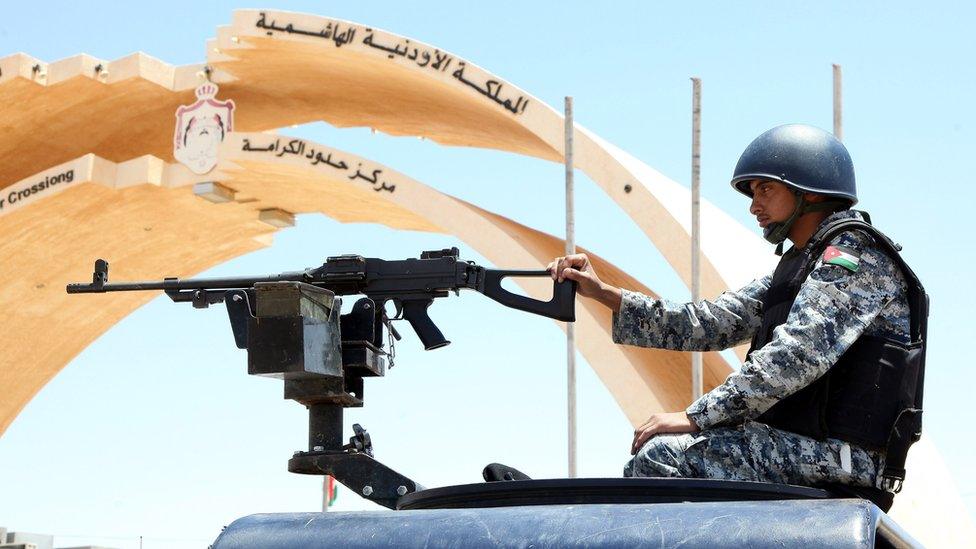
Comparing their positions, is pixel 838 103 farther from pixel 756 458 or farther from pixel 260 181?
pixel 756 458

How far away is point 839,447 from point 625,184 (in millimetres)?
12161

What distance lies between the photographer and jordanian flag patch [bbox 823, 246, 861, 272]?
9.80 ft

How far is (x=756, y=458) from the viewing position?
9.80ft

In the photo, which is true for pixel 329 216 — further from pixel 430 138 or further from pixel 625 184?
pixel 625 184

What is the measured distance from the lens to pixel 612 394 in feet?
49.3

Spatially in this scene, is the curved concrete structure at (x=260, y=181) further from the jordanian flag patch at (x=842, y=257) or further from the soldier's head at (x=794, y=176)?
the jordanian flag patch at (x=842, y=257)

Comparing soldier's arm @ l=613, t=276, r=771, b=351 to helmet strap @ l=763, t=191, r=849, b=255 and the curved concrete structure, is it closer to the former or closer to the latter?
helmet strap @ l=763, t=191, r=849, b=255

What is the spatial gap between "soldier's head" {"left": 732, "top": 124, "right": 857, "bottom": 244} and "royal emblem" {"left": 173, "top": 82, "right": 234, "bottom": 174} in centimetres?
1505

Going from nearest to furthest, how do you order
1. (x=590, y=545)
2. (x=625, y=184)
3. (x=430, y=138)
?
(x=590, y=545) < (x=625, y=184) < (x=430, y=138)

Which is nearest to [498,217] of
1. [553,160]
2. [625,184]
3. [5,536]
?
[553,160]

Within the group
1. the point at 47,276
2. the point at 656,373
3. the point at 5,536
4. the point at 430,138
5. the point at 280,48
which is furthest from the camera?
the point at 47,276

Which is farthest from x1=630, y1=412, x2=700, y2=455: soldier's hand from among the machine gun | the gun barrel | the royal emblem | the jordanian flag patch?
the royal emblem

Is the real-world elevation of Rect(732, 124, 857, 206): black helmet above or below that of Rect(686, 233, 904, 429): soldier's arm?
above

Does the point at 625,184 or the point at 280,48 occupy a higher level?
the point at 280,48
